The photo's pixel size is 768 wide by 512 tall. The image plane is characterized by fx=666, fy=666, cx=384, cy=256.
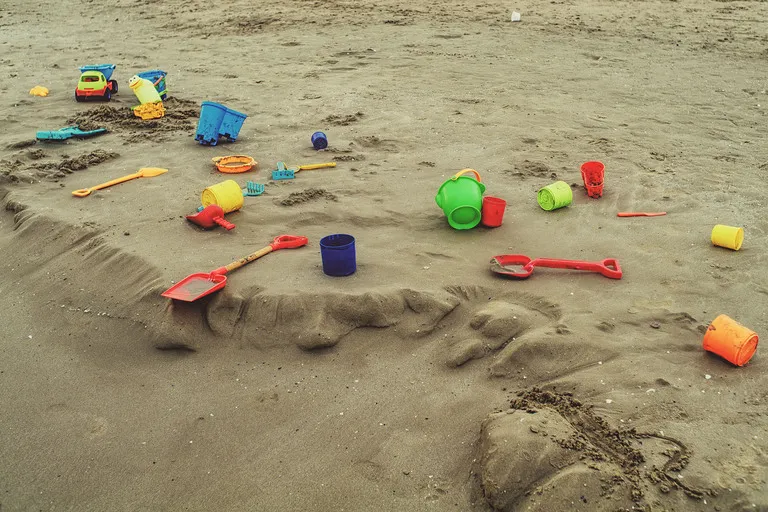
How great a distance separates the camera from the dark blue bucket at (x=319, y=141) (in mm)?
5117

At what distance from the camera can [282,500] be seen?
2307mm

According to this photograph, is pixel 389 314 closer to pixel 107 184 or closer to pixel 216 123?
pixel 107 184

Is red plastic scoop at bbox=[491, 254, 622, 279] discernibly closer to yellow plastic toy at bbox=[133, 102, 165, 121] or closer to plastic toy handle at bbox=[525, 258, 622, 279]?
plastic toy handle at bbox=[525, 258, 622, 279]

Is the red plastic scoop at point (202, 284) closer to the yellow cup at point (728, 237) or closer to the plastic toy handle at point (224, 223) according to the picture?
the plastic toy handle at point (224, 223)

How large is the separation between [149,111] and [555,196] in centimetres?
369

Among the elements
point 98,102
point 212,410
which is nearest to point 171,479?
point 212,410

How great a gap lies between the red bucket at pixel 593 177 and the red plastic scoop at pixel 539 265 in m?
0.96

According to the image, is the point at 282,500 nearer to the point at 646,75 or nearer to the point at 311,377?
the point at 311,377

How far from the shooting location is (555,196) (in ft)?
13.5

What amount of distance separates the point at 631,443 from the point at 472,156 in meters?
3.07

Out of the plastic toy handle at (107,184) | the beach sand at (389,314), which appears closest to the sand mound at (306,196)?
the beach sand at (389,314)

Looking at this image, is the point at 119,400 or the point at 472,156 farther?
the point at 472,156

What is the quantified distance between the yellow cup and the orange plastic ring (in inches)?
120

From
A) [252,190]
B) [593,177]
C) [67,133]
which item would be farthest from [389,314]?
[67,133]
